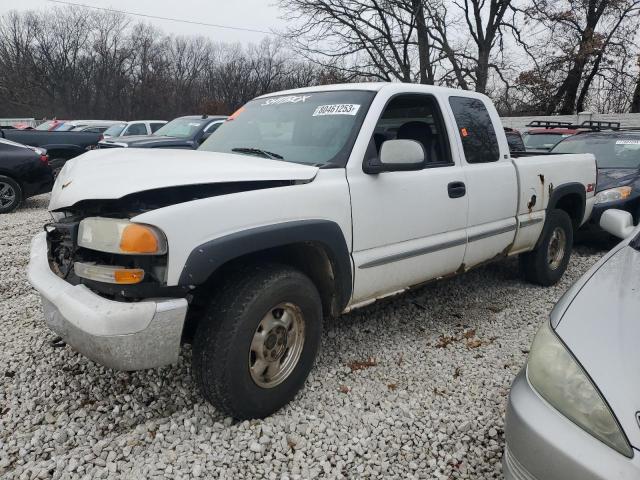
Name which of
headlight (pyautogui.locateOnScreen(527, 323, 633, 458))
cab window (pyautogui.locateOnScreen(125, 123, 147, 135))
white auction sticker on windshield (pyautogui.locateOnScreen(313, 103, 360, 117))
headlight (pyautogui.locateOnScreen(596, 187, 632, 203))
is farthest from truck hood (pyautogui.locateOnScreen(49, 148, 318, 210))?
cab window (pyautogui.locateOnScreen(125, 123, 147, 135))

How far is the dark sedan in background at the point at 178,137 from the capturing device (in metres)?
9.36

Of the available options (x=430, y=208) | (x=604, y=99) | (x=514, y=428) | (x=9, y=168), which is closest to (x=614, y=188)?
(x=430, y=208)

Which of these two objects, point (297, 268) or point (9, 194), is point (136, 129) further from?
point (297, 268)

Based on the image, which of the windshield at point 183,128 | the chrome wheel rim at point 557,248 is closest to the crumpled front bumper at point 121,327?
the chrome wheel rim at point 557,248

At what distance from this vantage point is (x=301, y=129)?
10.6 feet

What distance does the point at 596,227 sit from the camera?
20.9ft

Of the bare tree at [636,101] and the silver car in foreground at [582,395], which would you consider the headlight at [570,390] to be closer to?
the silver car in foreground at [582,395]

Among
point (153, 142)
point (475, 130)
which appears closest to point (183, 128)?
point (153, 142)

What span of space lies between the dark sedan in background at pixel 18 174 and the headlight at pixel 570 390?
9.19m

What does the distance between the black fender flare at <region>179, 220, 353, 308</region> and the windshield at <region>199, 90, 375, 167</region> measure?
1.57 ft

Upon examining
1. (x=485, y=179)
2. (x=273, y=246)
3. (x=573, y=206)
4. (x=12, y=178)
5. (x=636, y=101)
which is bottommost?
(x=12, y=178)

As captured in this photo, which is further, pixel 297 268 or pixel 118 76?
pixel 118 76

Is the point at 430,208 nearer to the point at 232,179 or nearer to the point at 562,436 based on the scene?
the point at 232,179

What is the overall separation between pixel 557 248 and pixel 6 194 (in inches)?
349
